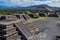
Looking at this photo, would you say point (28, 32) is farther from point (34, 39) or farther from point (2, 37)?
point (2, 37)

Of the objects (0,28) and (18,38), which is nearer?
(0,28)

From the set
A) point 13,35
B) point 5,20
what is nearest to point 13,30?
point 13,35

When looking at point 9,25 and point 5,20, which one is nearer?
point 9,25

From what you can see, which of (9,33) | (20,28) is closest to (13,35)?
(9,33)

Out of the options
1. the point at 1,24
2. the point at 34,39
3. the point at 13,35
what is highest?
the point at 1,24

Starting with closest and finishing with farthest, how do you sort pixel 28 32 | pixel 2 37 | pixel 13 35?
pixel 2 37 → pixel 13 35 → pixel 28 32

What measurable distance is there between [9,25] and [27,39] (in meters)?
2.40

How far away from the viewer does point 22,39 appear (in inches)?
740

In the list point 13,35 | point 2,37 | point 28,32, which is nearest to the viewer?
point 2,37

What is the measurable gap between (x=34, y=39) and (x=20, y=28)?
Result: 1.92 m

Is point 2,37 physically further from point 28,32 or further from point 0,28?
point 28,32

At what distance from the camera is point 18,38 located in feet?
61.2

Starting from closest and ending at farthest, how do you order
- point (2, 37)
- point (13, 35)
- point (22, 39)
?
point (2, 37)
point (13, 35)
point (22, 39)

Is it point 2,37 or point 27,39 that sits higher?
point 2,37
